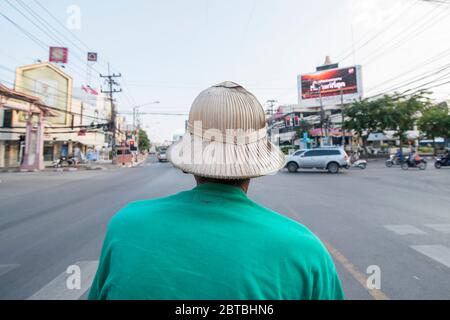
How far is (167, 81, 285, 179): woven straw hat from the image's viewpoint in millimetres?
972

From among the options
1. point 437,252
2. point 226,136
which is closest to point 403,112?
point 437,252

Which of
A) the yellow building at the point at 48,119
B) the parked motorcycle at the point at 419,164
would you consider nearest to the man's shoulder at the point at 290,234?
the parked motorcycle at the point at 419,164

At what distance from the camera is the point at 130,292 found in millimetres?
757

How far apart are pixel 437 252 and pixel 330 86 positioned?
146 feet

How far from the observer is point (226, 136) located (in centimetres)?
101

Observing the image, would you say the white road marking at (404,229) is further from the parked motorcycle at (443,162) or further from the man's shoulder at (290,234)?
the parked motorcycle at (443,162)

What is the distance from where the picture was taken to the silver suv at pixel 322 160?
51.3 feet

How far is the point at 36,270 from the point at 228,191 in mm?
3242

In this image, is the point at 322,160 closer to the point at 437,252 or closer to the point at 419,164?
the point at 419,164

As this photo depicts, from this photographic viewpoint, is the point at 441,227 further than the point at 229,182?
Yes

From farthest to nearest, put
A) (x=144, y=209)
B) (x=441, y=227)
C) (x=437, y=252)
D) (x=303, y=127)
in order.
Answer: (x=303, y=127)
(x=441, y=227)
(x=437, y=252)
(x=144, y=209)

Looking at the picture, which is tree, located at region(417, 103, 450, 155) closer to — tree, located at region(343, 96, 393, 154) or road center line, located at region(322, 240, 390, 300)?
tree, located at region(343, 96, 393, 154)

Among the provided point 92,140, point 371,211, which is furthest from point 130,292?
point 92,140

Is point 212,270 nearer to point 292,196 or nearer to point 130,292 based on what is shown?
point 130,292
